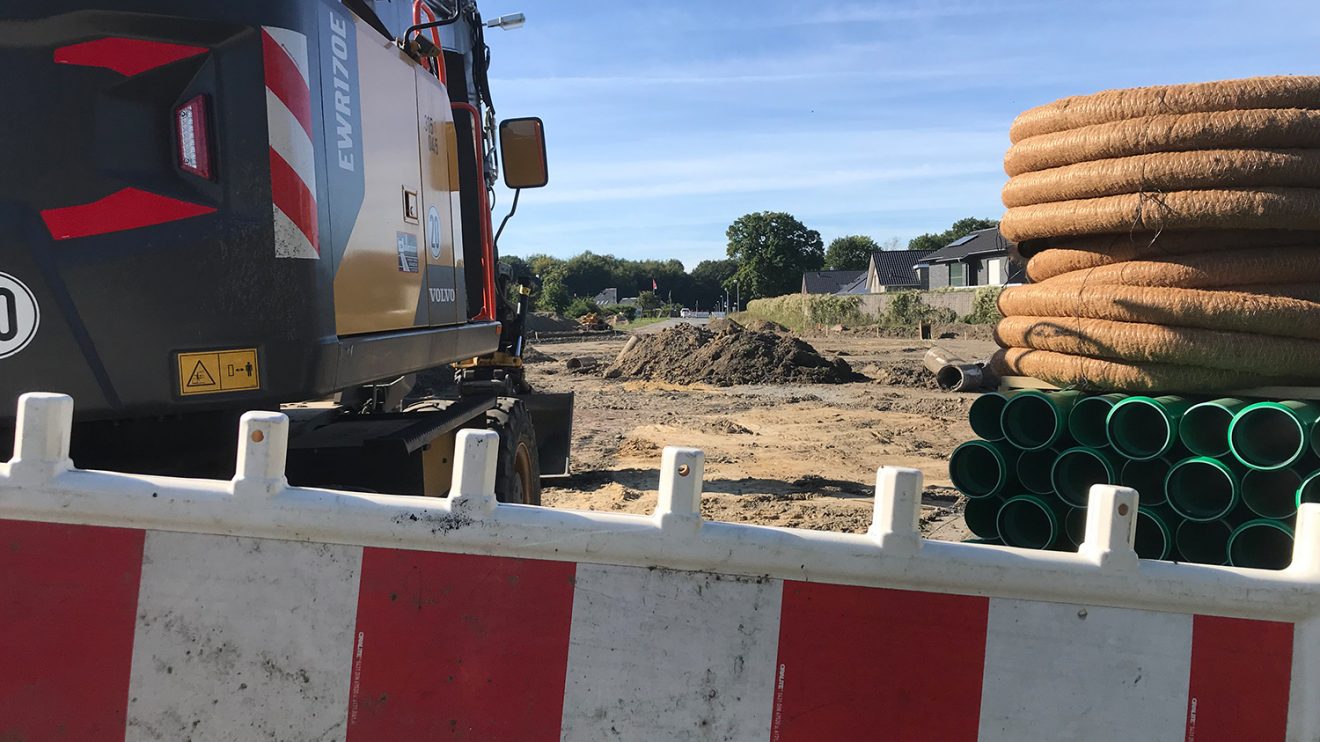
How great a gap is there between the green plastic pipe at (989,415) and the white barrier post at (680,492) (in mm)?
2414

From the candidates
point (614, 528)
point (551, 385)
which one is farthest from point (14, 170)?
point (551, 385)

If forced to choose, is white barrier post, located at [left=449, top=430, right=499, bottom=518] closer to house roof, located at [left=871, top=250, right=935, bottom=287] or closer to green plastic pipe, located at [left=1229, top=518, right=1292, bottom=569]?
green plastic pipe, located at [left=1229, top=518, right=1292, bottom=569]

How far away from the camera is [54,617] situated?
6.10 ft

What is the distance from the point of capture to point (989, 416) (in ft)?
12.9

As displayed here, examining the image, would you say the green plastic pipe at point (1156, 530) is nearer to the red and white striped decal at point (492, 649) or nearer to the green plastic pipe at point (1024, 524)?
the green plastic pipe at point (1024, 524)

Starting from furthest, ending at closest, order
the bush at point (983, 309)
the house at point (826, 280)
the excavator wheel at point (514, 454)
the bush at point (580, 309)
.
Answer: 1. the house at point (826, 280)
2. the bush at point (580, 309)
3. the bush at point (983, 309)
4. the excavator wheel at point (514, 454)

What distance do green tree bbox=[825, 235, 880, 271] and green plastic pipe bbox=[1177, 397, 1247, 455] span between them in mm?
106646

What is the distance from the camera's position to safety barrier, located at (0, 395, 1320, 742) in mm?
1849

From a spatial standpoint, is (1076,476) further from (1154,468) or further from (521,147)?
(521,147)

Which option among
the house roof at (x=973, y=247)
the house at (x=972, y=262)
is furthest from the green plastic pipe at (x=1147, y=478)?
the house roof at (x=973, y=247)

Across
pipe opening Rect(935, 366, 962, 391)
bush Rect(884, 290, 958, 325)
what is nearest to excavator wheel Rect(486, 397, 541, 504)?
pipe opening Rect(935, 366, 962, 391)

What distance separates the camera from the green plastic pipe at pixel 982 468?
153 inches

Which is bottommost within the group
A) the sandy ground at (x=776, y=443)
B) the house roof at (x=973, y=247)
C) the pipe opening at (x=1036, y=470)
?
the sandy ground at (x=776, y=443)

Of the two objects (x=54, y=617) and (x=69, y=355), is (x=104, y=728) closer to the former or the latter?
(x=54, y=617)
